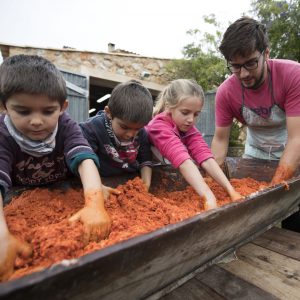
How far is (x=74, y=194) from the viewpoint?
186 cm

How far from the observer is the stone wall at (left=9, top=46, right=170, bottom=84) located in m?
8.40

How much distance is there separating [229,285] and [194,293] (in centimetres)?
21

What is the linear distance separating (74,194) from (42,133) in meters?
0.49

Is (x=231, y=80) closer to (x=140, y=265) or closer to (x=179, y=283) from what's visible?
(x=179, y=283)

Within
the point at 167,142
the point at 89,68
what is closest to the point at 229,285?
the point at 167,142

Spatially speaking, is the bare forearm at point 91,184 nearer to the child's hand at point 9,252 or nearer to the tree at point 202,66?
the child's hand at point 9,252

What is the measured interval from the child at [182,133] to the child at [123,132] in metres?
0.19

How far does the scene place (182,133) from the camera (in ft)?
8.13

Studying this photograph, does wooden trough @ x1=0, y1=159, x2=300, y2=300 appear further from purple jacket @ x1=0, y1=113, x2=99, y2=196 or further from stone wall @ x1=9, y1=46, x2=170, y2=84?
stone wall @ x1=9, y1=46, x2=170, y2=84

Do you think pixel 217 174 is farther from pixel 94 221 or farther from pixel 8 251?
pixel 8 251

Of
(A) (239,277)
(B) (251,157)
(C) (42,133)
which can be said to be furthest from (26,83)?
(B) (251,157)

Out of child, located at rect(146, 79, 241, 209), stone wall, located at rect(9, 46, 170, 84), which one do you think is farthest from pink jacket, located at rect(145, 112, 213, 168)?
stone wall, located at rect(9, 46, 170, 84)

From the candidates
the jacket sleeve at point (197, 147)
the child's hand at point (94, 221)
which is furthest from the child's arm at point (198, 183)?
the child's hand at point (94, 221)

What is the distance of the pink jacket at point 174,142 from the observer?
6.89 ft
